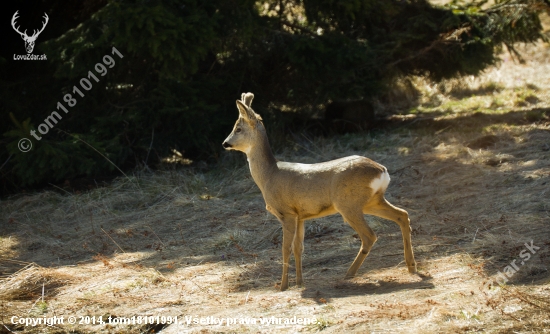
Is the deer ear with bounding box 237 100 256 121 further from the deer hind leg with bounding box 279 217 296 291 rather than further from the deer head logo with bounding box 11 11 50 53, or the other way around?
the deer head logo with bounding box 11 11 50 53

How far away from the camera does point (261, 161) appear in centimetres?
641

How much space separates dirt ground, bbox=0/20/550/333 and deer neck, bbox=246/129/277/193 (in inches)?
39.9

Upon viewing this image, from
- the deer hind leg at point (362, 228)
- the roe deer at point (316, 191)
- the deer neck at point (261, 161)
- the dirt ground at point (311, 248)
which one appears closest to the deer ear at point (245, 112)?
the roe deer at point (316, 191)

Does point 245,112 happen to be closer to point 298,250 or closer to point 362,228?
point 298,250

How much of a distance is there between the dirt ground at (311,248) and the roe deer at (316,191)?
42 cm

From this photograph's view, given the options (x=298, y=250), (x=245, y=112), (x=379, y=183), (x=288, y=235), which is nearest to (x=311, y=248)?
(x=298, y=250)

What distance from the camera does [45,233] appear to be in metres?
8.80

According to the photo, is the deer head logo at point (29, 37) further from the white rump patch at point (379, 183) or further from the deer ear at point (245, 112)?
the white rump patch at point (379, 183)

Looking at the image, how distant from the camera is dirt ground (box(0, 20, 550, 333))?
5.03m

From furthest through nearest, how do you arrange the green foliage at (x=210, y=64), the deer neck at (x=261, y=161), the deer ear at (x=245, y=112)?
1. the green foliage at (x=210, y=64)
2. the deer neck at (x=261, y=161)
3. the deer ear at (x=245, y=112)

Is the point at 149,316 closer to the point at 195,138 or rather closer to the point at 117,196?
the point at 117,196

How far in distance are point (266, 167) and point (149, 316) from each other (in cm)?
181

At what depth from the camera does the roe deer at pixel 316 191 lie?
19.0 ft

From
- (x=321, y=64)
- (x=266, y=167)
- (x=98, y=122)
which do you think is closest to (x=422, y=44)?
(x=321, y=64)
